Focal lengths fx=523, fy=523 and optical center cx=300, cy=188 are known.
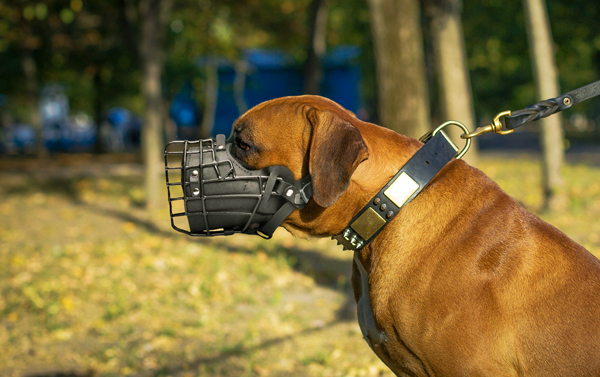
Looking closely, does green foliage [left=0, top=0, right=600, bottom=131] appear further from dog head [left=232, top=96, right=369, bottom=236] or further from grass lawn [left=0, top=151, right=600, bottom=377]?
dog head [left=232, top=96, right=369, bottom=236]

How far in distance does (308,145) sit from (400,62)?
4.34 meters

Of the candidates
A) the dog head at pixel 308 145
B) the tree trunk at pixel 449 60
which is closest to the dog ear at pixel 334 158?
the dog head at pixel 308 145

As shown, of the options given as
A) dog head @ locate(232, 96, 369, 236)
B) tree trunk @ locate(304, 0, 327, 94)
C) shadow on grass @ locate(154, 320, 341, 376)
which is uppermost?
dog head @ locate(232, 96, 369, 236)

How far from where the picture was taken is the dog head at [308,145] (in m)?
1.97

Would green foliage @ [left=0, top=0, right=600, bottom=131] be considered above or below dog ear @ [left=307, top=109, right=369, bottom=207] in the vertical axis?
below

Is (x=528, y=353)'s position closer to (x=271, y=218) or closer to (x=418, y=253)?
(x=418, y=253)

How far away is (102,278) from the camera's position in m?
6.29

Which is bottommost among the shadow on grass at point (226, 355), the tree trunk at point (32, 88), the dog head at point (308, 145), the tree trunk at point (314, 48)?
the tree trunk at point (32, 88)

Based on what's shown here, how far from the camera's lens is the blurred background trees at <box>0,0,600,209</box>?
20.3 feet

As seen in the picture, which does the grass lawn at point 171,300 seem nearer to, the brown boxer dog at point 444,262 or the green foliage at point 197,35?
the brown boxer dog at point 444,262

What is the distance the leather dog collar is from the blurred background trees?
408 cm

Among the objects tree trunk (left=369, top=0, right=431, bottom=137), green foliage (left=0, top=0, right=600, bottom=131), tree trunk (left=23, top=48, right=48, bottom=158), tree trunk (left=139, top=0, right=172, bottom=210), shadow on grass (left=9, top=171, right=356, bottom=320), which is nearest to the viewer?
shadow on grass (left=9, top=171, right=356, bottom=320)

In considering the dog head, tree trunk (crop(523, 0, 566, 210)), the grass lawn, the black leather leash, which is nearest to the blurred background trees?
tree trunk (crop(523, 0, 566, 210))

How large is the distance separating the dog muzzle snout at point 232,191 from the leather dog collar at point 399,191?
0.83 feet
